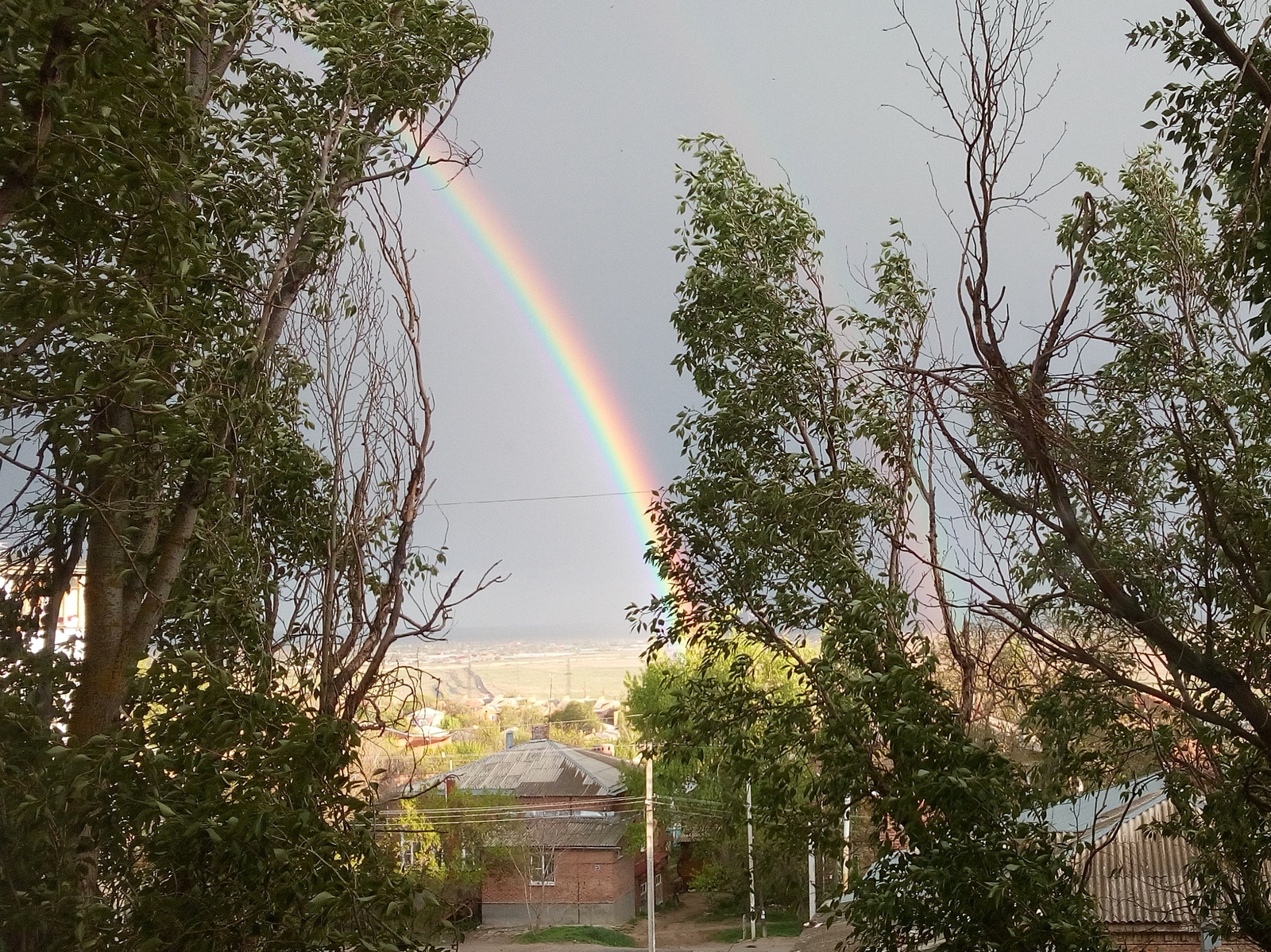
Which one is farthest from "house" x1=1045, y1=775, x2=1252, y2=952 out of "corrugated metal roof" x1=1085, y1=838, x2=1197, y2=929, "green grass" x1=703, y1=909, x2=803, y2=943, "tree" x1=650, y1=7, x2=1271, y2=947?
"green grass" x1=703, y1=909, x2=803, y2=943

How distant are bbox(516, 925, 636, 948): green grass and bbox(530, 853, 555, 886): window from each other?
2.42 feet

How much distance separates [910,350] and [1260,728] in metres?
1.83

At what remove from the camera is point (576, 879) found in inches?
672

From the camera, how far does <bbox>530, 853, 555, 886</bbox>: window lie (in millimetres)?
16828

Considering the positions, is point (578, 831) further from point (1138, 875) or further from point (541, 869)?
point (1138, 875)

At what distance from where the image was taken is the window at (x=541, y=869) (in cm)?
1683

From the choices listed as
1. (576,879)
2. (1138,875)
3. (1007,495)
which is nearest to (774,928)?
(576,879)

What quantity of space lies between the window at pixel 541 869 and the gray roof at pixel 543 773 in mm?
1134

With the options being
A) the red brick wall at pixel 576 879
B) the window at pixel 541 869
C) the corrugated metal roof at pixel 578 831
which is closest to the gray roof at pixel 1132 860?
the corrugated metal roof at pixel 578 831

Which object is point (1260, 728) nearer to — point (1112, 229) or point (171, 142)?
point (1112, 229)

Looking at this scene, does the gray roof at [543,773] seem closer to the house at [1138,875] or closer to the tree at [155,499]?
the house at [1138,875]

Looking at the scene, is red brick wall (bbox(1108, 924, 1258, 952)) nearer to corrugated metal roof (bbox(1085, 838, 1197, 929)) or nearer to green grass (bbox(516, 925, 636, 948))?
corrugated metal roof (bbox(1085, 838, 1197, 929))

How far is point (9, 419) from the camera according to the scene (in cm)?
173

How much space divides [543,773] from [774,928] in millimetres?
4917
